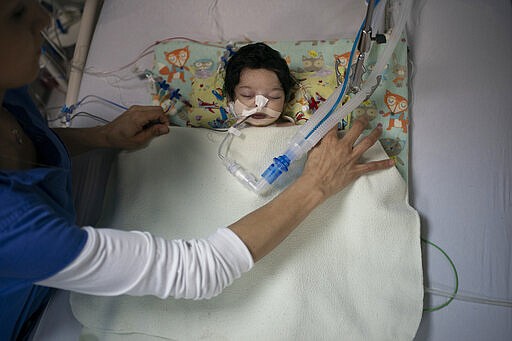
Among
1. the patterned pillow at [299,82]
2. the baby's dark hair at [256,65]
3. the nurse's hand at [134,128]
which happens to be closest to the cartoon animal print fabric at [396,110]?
the patterned pillow at [299,82]

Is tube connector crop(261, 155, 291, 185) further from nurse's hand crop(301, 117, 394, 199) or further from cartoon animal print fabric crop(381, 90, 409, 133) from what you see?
cartoon animal print fabric crop(381, 90, 409, 133)

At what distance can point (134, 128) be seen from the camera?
1.51 m

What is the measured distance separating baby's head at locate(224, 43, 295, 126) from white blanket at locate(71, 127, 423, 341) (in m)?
0.10

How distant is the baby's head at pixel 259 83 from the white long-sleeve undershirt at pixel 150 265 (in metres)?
0.64

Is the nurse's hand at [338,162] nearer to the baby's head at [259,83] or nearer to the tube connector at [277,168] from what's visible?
the tube connector at [277,168]

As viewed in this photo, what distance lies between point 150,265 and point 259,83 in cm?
87

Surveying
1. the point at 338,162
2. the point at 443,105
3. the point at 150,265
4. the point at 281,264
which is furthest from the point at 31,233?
the point at 443,105

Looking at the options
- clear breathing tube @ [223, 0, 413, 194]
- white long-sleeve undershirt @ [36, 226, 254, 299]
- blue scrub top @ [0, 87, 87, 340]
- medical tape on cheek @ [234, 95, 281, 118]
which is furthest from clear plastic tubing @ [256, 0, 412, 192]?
blue scrub top @ [0, 87, 87, 340]

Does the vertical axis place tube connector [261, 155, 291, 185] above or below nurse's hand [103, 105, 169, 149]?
below

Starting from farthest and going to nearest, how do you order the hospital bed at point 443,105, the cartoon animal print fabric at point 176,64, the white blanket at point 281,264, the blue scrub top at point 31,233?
1. the cartoon animal print fabric at point 176,64
2. the hospital bed at point 443,105
3. the white blanket at point 281,264
4. the blue scrub top at point 31,233

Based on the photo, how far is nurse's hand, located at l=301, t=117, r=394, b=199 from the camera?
129cm

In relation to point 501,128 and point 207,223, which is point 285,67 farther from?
point 501,128

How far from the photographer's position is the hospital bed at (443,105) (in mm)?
1409

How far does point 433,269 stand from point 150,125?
1.16 metres
